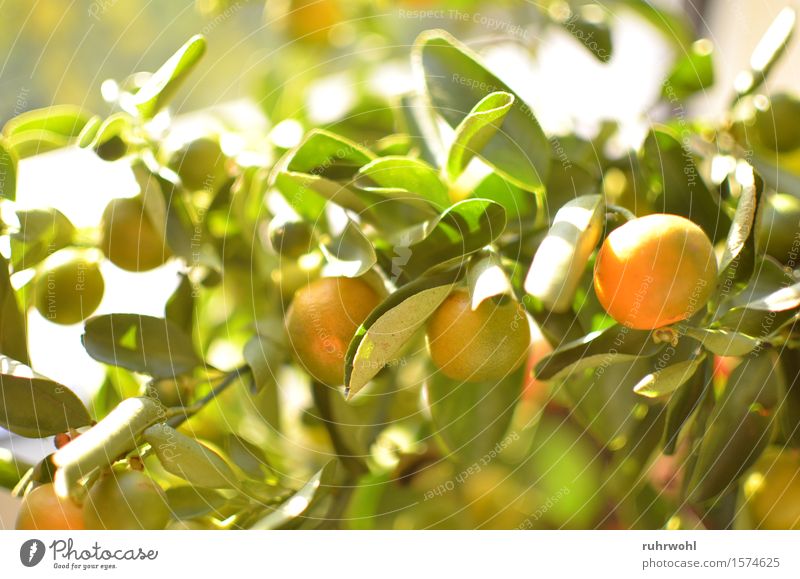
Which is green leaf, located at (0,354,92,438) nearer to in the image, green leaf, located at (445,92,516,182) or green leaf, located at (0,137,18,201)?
green leaf, located at (0,137,18,201)

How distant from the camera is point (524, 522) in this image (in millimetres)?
413

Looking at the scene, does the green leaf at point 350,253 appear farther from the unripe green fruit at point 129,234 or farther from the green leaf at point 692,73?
the green leaf at point 692,73

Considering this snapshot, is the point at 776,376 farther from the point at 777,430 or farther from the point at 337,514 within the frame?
the point at 337,514

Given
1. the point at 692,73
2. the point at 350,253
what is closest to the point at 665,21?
the point at 692,73

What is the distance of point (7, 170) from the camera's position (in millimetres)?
389

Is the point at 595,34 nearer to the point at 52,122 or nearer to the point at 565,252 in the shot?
the point at 565,252

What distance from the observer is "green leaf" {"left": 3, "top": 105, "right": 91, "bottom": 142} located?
0.42 meters

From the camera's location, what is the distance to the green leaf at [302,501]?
1.21ft

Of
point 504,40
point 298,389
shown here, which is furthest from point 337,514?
point 504,40

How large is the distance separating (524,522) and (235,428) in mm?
165

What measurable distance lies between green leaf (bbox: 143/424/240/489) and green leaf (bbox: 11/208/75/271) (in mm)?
122

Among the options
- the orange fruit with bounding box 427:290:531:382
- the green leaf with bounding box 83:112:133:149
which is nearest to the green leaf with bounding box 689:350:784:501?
the orange fruit with bounding box 427:290:531:382

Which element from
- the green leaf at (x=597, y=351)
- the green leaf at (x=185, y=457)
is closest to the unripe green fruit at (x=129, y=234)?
the green leaf at (x=185, y=457)

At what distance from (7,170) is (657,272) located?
32 centimetres
